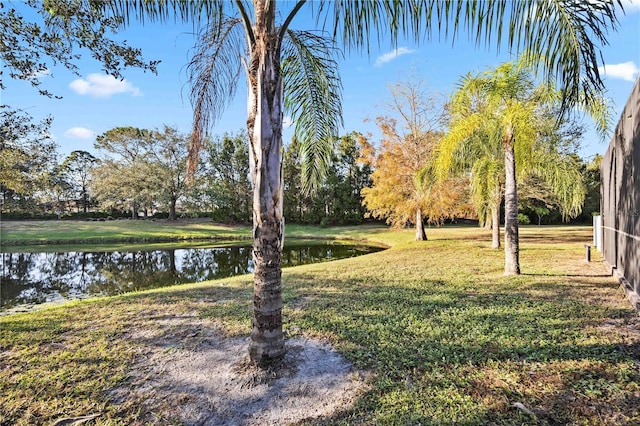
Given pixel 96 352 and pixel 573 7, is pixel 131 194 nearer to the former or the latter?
pixel 96 352

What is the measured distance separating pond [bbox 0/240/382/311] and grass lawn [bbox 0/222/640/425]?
3.66 m

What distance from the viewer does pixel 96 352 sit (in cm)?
372

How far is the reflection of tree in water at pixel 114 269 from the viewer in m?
9.12

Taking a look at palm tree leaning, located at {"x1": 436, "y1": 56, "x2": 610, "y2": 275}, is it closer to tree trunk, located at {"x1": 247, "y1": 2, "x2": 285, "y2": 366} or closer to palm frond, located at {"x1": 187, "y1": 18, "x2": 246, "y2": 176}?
palm frond, located at {"x1": 187, "y1": 18, "x2": 246, "y2": 176}

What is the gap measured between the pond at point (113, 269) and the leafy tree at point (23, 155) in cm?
280

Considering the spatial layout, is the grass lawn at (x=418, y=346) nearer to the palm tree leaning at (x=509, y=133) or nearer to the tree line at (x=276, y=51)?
the tree line at (x=276, y=51)

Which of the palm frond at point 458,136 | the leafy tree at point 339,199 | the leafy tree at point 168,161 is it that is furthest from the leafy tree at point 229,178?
the palm frond at point 458,136

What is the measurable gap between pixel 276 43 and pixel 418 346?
3.30 meters

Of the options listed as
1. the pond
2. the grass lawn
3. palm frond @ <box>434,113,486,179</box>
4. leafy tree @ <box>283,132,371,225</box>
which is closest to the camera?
the grass lawn

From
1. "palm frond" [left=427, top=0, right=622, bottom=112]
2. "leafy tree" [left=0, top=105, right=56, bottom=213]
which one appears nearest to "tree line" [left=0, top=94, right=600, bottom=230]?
"leafy tree" [left=0, top=105, right=56, bottom=213]

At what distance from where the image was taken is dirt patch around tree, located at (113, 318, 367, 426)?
2.57 metres

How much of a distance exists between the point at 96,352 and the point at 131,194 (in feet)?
94.6

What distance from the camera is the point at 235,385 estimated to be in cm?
Result: 295

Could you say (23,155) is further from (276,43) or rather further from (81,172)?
(81,172)
